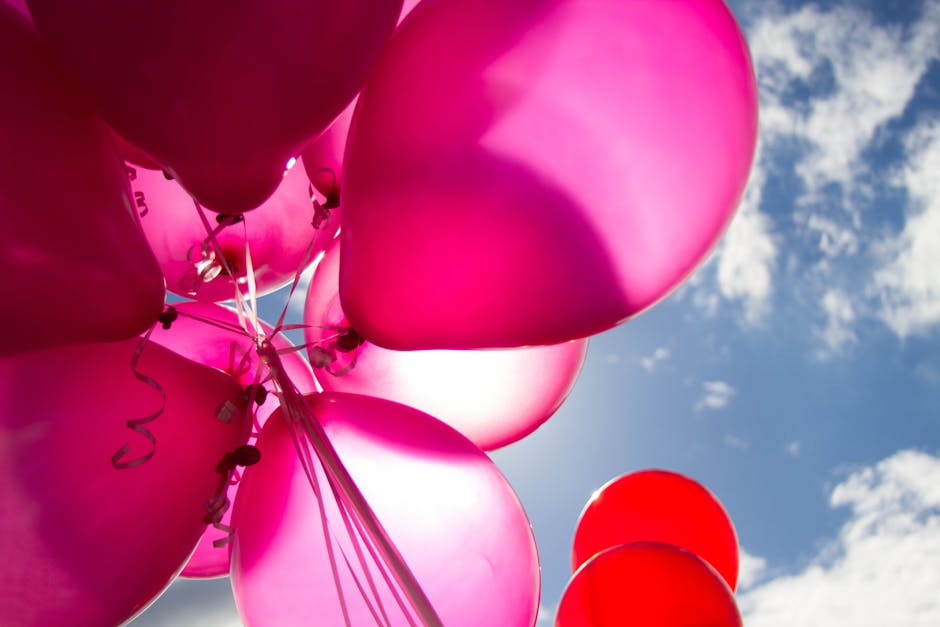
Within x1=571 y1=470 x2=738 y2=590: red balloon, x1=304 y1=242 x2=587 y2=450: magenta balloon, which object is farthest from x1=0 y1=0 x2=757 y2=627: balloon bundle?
x1=571 y1=470 x2=738 y2=590: red balloon

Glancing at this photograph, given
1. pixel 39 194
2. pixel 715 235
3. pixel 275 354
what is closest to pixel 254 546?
pixel 275 354

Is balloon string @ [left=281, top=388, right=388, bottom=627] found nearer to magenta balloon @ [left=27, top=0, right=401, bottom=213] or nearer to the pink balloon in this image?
magenta balloon @ [left=27, top=0, right=401, bottom=213]

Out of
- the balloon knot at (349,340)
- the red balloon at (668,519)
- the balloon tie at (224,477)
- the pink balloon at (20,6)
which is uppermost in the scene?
the pink balloon at (20,6)

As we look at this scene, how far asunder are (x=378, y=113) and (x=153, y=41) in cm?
31

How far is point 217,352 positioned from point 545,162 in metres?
0.80

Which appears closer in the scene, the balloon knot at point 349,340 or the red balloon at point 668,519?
the balloon knot at point 349,340

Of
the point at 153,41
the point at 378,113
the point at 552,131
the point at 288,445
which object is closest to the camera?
the point at 153,41

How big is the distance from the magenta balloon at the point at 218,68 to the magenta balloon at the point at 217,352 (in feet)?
1.54

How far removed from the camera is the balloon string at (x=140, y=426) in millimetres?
989

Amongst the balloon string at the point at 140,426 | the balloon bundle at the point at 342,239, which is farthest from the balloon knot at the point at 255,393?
the balloon string at the point at 140,426

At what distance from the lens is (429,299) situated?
1.03 meters

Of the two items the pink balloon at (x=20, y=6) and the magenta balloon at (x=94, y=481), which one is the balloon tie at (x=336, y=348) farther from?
the pink balloon at (x=20, y=6)

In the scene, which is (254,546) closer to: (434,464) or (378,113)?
(434,464)

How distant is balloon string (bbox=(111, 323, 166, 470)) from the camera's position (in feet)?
3.25
